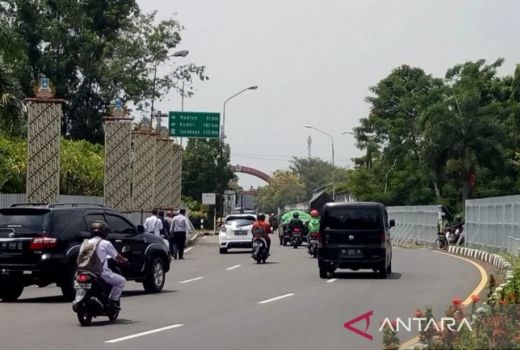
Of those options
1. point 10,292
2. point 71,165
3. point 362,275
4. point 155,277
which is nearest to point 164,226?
point 362,275

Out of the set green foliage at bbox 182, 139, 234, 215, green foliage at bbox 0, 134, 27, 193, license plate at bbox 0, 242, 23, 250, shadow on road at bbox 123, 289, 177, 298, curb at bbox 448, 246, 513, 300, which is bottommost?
shadow on road at bbox 123, 289, 177, 298

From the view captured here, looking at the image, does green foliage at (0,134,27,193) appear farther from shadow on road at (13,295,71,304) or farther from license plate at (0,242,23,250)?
license plate at (0,242,23,250)

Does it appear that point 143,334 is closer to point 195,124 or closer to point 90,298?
point 90,298

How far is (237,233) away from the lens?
41625mm

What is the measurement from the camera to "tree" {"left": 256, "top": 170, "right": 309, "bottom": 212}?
176625 millimetres

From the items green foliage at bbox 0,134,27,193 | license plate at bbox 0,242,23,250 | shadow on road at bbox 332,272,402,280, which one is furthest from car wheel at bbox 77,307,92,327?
Result: green foliage at bbox 0,134,27,193

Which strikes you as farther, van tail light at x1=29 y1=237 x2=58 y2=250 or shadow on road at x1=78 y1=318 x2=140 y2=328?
van tail light at x1=29 y1=237 x2=58 y2=250

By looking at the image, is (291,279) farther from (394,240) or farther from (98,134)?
(98,134)

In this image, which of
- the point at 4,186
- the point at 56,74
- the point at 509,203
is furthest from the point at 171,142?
the point at 509,203

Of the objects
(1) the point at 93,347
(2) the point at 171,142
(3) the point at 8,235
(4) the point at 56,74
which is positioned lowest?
(1) the point at 93,347

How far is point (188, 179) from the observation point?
87.4 meters

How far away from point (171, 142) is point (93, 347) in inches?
1782

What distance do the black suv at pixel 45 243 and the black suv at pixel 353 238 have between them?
6.56 m

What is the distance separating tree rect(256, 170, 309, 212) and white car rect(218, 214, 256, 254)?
133 meters
